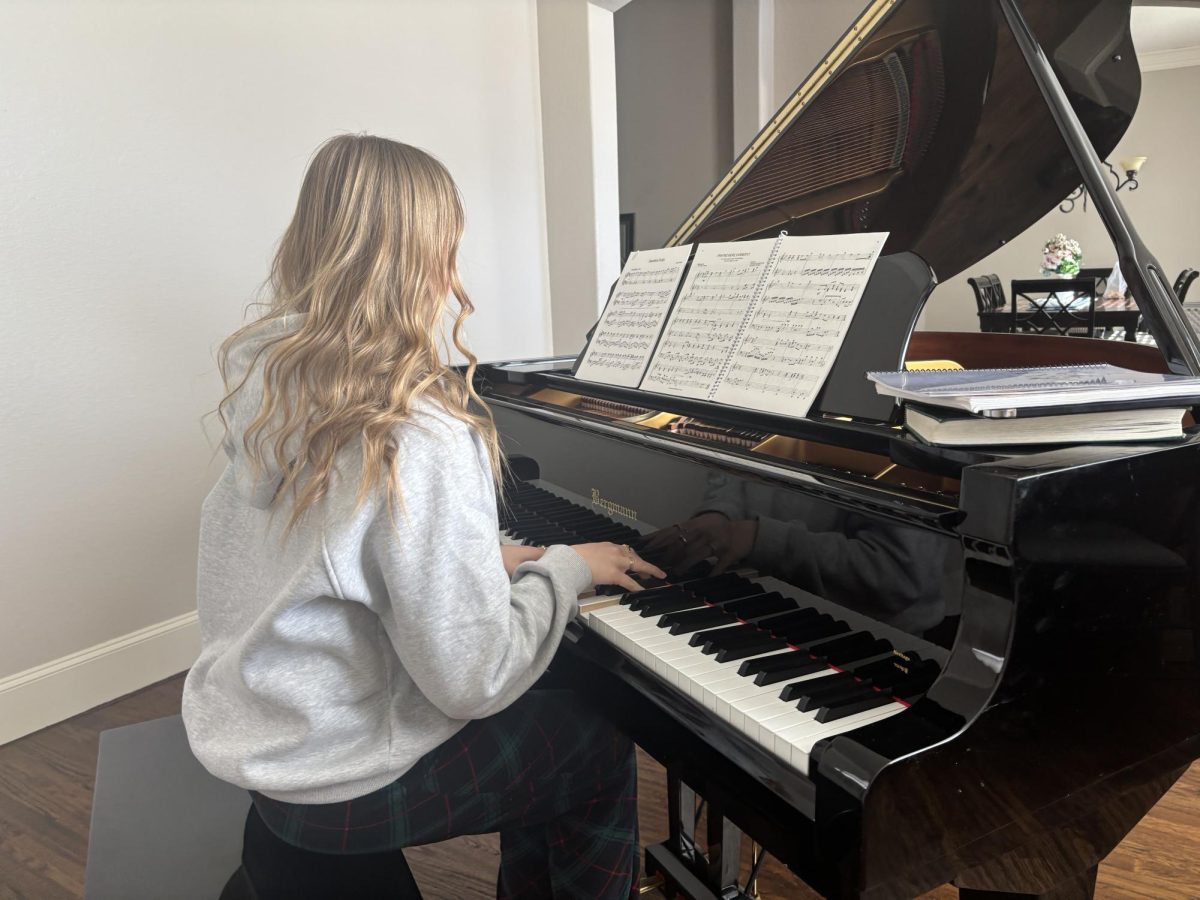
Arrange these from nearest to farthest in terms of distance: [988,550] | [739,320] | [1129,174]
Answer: [988,550]
[739,320]
[1129,174]

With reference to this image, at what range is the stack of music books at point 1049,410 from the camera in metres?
1.00

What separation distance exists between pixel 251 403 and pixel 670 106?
19.0 ft

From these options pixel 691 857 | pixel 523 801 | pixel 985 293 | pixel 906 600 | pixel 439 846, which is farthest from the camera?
pixel 985 293

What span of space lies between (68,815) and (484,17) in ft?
11.4

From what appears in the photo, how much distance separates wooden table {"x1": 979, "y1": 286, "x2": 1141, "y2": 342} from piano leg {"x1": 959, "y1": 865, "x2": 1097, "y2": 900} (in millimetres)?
4619

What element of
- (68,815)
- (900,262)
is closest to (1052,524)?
(900,262)

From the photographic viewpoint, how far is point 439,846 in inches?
81.7

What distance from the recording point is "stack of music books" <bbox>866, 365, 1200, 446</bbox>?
3.29 ft

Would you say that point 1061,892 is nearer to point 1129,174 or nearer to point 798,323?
point 798,323

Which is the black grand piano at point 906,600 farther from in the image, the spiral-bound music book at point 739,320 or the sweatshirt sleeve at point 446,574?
the sweatshirt sleeve at point 446,574

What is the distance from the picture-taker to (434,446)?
1040mm

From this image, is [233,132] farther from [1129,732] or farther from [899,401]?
[1129,732]

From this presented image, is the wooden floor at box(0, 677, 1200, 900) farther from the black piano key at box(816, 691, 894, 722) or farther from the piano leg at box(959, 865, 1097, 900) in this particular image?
the black piano key at box(816, 691, 894, 722)

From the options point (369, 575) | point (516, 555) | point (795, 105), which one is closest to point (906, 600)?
point (369, 575)
